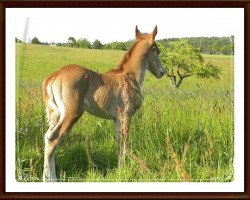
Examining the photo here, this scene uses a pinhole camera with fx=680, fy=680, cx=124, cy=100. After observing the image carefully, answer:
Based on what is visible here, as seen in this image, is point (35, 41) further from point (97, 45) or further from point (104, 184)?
point (104, 184)

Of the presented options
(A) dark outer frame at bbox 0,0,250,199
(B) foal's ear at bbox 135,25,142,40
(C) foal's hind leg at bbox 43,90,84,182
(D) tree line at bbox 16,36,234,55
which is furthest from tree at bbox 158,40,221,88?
(C) foal's hind leg at bbox 43,90,84,182

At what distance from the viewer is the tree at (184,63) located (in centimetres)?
887

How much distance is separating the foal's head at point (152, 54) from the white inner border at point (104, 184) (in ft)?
3.78

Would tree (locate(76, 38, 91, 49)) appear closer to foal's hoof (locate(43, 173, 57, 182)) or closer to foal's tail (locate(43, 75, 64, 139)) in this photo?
foal's tail (locate(43, 75, 64, 139))

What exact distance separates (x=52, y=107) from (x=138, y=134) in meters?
1.17

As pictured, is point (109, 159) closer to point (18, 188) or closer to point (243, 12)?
point (18, 188)

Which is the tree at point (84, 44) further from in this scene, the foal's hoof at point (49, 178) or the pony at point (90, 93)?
the foal's hoof at point (49, 178)

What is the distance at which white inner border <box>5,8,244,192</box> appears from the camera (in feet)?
27.1

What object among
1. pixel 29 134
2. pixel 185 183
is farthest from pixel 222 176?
pixel 29 134

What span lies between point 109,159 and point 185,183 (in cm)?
109

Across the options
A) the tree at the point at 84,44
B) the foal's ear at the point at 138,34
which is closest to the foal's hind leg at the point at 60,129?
the tree at the point at 84,44

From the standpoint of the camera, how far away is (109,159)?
28.9 ft

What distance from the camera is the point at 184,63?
349 inches

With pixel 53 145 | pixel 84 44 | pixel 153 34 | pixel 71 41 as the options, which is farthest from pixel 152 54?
pixel 53 145
